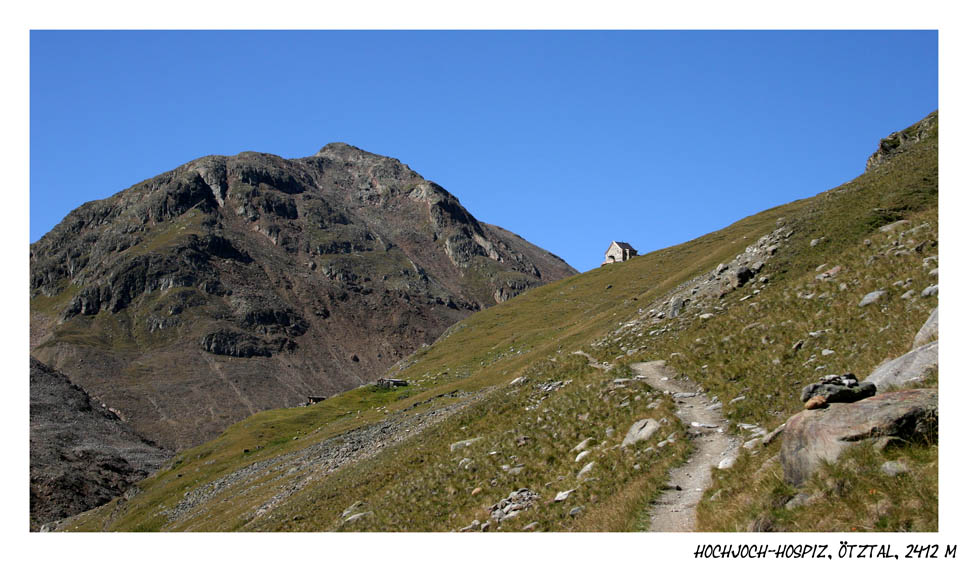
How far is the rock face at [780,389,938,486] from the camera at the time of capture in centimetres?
1409

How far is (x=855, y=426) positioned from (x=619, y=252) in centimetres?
17897

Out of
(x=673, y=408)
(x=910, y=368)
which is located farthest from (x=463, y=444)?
(x=910, y=368)

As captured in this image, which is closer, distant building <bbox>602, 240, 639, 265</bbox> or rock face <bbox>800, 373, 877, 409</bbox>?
rock face <bbox>800, 373, 877, 409</bbox>

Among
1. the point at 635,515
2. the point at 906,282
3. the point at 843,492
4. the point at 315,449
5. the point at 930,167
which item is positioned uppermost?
the point at 930,167

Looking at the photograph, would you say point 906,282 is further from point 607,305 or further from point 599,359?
point 607,305

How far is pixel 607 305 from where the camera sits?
9325 centimetres

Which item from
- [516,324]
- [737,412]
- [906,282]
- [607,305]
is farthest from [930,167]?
[516,324]

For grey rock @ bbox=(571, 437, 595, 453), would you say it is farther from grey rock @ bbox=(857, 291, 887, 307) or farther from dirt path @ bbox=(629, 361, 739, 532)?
grey rock @ bbox=(857, 291, 887, 307)

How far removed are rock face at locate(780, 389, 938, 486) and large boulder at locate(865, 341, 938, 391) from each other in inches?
62.8

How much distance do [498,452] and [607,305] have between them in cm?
6719

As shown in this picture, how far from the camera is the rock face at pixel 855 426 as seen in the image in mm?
14086

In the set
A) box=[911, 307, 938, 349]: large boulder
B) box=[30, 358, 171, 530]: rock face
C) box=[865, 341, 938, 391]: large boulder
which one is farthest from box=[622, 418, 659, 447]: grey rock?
box=[30, 358, 171, 530]: rock face

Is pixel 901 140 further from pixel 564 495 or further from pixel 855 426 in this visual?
pixel 855 426
